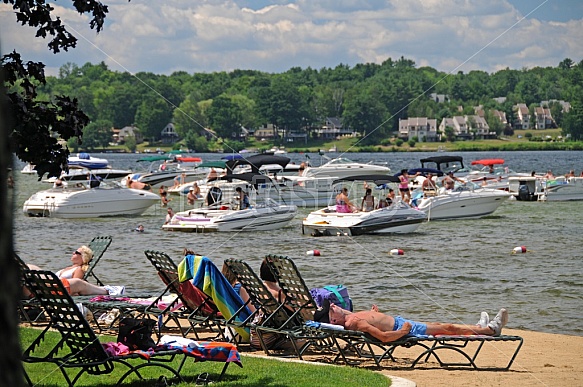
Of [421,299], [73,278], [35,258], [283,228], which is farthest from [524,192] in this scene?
[73,278]

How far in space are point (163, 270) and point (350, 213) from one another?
21.7 meters

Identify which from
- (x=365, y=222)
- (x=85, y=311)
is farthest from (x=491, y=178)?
(x=85, y=311)

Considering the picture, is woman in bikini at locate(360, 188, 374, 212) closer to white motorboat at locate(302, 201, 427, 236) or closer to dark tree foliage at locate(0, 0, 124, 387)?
white motorboat at locate(302, 201, 427, 236)

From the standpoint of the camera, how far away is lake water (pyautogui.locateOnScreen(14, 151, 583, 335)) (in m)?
17.1

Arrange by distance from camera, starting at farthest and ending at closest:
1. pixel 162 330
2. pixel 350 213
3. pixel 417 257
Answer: pixel 350 213 < pixel 417 257 < pixel 162 330

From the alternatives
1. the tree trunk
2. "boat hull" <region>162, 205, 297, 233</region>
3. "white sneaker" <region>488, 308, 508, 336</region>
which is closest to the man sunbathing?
"white sneaker" <region>488, 308, 508, 336</region>

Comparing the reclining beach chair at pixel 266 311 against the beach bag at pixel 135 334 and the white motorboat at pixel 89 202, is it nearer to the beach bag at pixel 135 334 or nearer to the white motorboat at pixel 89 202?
the beach bag at pixel 135 334

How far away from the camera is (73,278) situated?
488 inches

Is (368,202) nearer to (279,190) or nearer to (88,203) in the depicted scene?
(279,190)

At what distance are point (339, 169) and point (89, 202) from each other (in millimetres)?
22084

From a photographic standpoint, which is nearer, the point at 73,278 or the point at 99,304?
the point at 99,304

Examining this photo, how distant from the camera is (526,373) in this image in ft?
31.8

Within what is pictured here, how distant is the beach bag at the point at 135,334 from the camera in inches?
314

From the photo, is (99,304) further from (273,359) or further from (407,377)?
(407,377)
